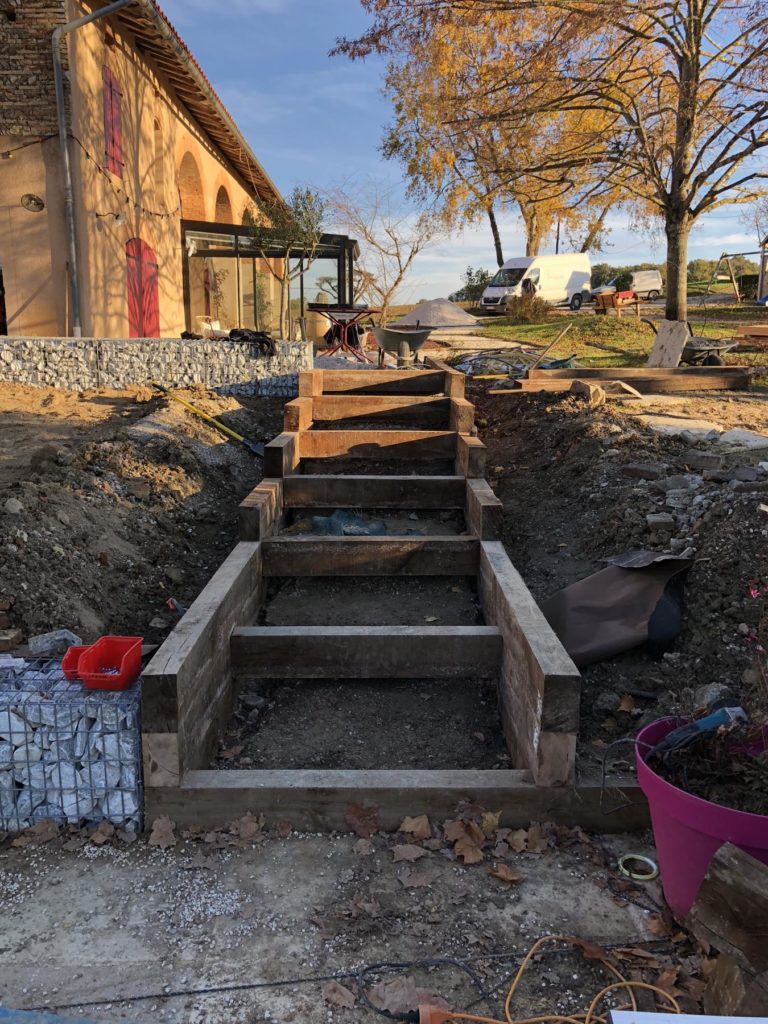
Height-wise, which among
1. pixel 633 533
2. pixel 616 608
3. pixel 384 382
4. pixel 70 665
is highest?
pixel 384 382

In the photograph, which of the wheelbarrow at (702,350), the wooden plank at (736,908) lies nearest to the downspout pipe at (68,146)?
the wheelbarrow at (702,350)

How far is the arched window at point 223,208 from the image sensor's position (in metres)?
23.0

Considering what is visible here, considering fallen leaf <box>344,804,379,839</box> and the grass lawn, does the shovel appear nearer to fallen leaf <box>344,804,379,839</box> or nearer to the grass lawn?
fallen leaf <box>344,804,379,839</box>

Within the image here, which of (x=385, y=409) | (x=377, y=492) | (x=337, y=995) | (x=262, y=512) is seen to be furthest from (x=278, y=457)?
(x=337, y=995)

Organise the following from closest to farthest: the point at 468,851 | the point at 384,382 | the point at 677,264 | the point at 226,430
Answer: the point at 468,851 → the point at 384,382 → the point at 226,430 → the point at 677,264

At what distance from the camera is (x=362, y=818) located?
10.7ft

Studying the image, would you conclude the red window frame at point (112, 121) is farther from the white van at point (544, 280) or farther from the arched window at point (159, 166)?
the white van at point (544, 280)

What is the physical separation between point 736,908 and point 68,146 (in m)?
12.6

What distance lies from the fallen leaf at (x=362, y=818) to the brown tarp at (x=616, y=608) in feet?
5.49

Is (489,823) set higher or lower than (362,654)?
lower

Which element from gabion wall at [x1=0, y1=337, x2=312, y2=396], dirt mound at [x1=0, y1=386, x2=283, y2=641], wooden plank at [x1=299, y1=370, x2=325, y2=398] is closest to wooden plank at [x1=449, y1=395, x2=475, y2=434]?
wooden plank at [x1=299, y1=370, x2=325, y2=398]

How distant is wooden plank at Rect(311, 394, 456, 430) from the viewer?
26.9 feet

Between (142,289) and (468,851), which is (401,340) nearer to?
(142,289)

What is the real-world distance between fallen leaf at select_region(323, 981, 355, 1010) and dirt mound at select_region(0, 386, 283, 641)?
254 centimetres
